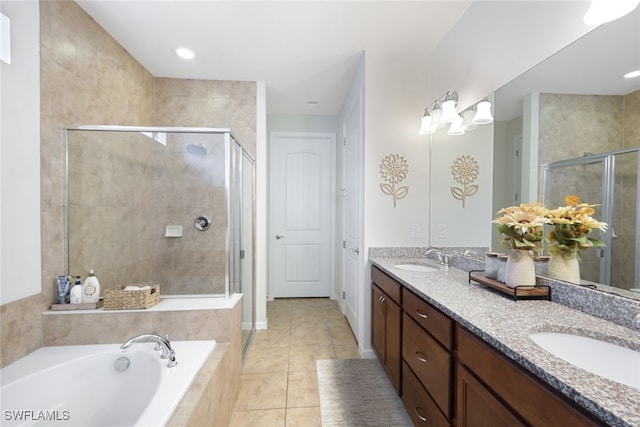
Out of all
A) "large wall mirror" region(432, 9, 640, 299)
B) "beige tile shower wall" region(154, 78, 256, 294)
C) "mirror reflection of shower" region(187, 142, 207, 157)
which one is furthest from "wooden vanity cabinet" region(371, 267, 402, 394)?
"mirror reflection of shower" region(187, 142, 207, 157)

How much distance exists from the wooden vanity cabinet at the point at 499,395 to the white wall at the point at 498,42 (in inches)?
54.3

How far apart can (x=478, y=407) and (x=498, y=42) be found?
2.01 metres

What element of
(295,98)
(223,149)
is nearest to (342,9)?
(223,149)

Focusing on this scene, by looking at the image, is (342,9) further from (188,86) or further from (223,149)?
(188,86)

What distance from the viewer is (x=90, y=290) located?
1.67 m

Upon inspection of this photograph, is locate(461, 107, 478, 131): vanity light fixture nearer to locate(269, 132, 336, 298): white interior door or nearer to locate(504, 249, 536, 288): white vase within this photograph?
locate(504, 249, 536, 288): white vase

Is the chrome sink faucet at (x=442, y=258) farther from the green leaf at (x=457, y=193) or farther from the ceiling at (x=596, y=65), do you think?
the ceiling at (x=596, y=65)

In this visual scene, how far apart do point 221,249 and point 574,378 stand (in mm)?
2025

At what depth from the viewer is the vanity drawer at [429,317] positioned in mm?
1114

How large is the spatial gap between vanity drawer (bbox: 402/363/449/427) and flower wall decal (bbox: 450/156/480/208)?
126cm

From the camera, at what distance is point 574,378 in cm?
62

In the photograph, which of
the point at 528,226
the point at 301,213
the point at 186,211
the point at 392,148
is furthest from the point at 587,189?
the point at 301,213

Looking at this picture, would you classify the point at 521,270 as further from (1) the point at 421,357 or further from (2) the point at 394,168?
(2) the point at 394,168

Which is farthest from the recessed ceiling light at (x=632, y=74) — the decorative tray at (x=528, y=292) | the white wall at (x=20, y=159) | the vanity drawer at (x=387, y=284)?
the white wall at (x=20, y=159)
